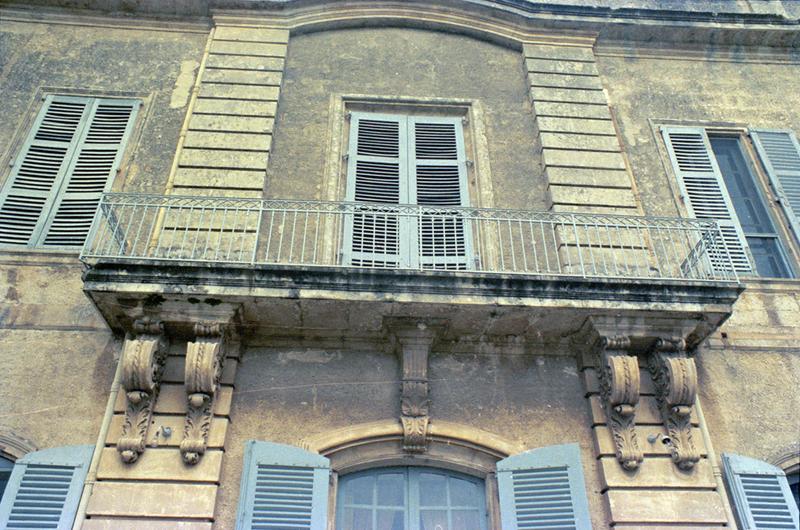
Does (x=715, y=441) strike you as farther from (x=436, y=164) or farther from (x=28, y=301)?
(x=28, y=301)

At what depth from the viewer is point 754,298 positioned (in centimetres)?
705

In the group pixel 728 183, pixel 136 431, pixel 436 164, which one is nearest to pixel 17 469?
pixel 136 431

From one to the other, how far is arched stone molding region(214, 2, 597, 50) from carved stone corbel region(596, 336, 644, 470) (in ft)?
16.3

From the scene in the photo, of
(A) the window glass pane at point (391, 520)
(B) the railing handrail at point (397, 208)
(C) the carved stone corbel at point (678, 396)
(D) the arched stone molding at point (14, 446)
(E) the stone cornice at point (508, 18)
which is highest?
(E) the stone cornice at point (508, 18)

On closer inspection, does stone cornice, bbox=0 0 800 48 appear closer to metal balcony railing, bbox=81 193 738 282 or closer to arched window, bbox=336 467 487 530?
metal balcony railing, bbox=81 193 738 282

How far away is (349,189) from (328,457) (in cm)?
313

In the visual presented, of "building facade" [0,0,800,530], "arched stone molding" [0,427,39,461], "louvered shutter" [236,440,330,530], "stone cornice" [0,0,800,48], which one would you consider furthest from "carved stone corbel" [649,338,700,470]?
"arched stone molding" [0,427,39,461]

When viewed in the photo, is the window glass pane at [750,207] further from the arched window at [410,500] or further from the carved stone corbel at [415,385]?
the arched window at [410,500]

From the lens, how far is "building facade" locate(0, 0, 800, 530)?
221 inches

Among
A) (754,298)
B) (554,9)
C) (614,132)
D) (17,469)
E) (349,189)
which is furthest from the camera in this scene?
(554,9)

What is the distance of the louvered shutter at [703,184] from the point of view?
24.9ft

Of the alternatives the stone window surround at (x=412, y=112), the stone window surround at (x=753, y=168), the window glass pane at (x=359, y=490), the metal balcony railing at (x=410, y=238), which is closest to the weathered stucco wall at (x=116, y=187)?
the metal balcony railing at (x=410, y=238)

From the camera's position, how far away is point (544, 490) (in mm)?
5559

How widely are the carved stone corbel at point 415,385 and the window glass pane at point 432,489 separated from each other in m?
0.28
